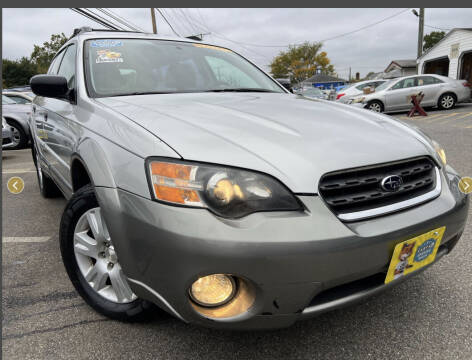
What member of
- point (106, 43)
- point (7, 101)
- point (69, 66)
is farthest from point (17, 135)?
point (106, 43)

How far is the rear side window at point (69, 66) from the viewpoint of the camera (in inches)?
99.8

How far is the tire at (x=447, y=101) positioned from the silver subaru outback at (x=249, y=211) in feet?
41.6

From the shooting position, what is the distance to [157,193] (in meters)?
1.30

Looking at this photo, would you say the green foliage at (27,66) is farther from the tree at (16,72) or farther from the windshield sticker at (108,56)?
the windshield sticker at (108,56)

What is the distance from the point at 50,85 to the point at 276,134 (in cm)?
152

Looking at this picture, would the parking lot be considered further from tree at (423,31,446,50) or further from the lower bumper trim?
tree at (423,31,446,50)

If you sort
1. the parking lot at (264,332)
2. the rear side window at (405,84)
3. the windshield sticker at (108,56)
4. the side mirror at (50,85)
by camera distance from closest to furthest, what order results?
1. the parking lot at (264,332)
2. the side mirror at (50,85)
3. the windshield sticker at (108,56)
4. the rear side window at (405,84)

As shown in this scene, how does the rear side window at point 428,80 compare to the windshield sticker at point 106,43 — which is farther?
the rear side window at point 428,80

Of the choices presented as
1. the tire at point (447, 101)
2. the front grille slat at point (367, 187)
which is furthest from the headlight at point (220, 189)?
the tire at point (447, 101)

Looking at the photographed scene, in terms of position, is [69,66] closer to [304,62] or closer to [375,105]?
[375,105]

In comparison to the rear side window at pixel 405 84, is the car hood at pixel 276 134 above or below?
above

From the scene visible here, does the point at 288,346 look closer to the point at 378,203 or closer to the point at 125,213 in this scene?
the point at 378,203

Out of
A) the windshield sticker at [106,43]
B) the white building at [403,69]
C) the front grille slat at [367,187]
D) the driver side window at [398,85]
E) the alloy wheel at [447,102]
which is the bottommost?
the white building at [403,69]

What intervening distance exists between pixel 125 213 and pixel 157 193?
0.54 ft
